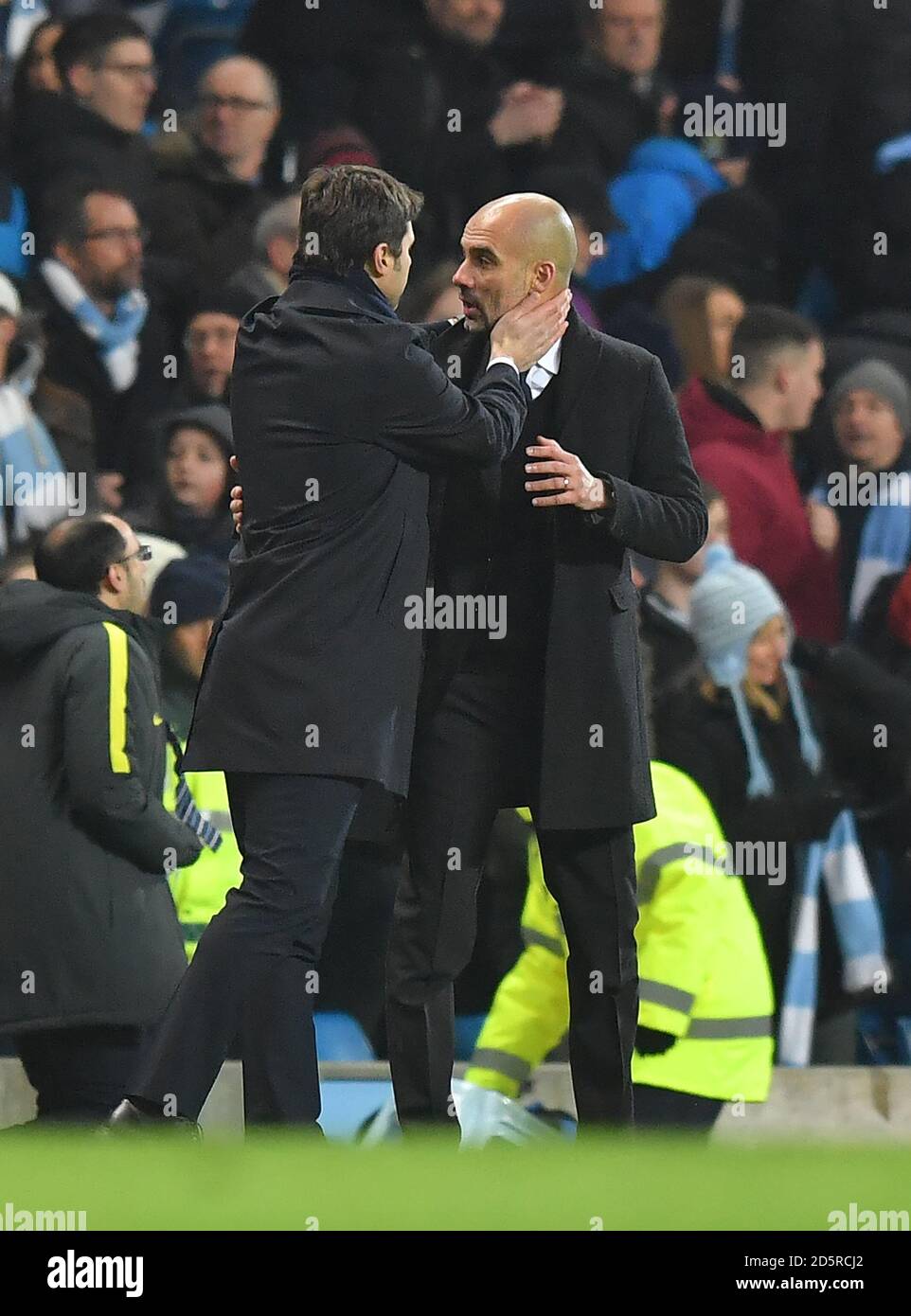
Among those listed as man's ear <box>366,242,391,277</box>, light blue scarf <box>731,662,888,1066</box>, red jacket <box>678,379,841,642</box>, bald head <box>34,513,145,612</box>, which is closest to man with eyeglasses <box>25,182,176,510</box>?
bald head <box>34,513,145,612</box>

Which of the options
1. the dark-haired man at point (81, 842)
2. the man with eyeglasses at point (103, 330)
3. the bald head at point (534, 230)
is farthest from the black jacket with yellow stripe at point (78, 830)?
the man with eyeglasses at point (103, 330)

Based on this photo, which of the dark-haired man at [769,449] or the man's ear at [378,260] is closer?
the man's ear at [378,260]

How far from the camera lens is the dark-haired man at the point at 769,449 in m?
6.15

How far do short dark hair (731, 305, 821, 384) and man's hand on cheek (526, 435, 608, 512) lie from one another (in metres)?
2.43

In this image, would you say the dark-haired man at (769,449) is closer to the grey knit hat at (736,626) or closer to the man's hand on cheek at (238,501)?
the grey knit hat at (736,626)

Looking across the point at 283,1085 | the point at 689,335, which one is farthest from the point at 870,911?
the point at 283,1085

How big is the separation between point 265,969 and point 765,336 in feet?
10.4

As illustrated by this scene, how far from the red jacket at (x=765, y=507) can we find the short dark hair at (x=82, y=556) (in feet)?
6.40

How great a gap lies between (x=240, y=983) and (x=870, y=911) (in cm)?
273

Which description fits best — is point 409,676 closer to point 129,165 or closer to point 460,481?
point 460,481

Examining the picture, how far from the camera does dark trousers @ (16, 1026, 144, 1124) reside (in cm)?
471

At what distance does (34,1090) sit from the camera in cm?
536
